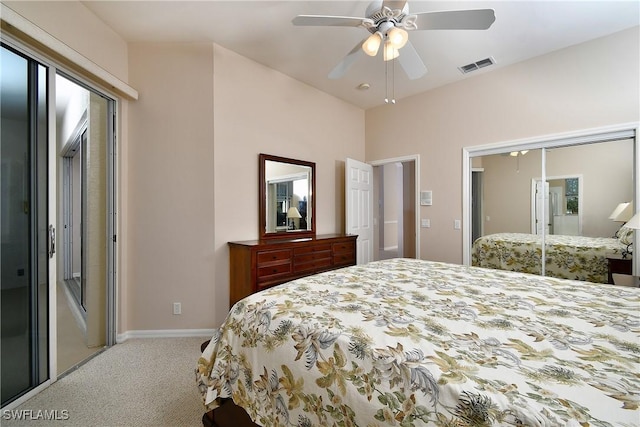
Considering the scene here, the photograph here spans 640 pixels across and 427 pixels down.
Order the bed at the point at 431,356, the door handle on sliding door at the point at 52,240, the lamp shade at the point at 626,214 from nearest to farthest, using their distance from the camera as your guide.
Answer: the bed at the point at 431,356
the door handle on sliding door at the point at 52,240
the lamp shade at the point at 626,214

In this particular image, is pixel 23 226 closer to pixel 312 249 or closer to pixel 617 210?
pixel 312 249

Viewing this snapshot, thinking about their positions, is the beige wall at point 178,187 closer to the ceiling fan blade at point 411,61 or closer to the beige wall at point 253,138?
the beige wall at point 253,138

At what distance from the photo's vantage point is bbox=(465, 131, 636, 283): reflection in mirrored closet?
263 cm

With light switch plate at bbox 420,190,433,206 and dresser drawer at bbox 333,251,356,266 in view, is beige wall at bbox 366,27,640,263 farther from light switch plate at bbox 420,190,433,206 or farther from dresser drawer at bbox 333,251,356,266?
dresser drawer at bbox 333,251,356,266

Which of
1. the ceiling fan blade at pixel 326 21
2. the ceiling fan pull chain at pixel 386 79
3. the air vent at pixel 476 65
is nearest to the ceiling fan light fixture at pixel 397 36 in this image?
the ceiling fan blade at pixel 326 21

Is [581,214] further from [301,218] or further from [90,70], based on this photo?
[90,70]

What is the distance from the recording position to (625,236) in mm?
2574

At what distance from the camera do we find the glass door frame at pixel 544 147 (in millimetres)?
2508

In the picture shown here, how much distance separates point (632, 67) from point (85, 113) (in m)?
5.07

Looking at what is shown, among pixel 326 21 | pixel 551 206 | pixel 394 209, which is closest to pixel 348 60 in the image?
pixel 326 21

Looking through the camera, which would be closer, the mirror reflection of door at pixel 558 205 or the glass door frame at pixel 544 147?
the glass door frame at pixel 544 147

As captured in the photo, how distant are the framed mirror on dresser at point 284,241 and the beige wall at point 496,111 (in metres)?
1.31

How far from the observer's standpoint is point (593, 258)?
2.69 m

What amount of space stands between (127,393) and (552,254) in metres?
4.05
